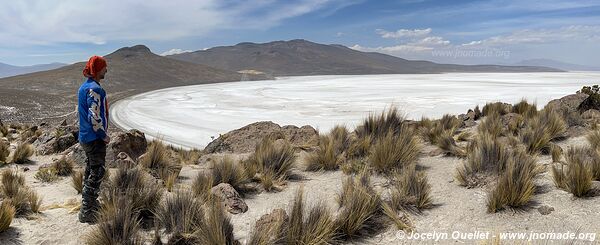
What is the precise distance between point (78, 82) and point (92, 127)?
2181 inches

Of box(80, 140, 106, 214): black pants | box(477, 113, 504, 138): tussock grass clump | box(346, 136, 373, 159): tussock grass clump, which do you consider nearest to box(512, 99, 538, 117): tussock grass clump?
box(477, 113, 504, 138): tussock grass clump

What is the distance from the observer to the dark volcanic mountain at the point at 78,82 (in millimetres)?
29458

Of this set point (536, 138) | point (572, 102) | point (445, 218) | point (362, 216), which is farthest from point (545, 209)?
point (572, 102)

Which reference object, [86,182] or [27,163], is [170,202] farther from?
[27,163]

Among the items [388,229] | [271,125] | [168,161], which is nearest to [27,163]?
[168,161]

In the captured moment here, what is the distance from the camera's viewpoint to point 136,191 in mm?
4785

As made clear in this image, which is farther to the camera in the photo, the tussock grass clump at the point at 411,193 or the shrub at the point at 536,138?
the shrub at the point at 536,138

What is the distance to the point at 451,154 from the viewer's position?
7176 mm

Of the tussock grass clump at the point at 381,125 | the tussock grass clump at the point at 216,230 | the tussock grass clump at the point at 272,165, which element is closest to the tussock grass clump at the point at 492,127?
the tussock grass clump at the point at 381,125

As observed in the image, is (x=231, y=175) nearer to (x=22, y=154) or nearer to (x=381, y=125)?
(x=381, y=125)

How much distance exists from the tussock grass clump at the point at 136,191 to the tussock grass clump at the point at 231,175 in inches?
35.7

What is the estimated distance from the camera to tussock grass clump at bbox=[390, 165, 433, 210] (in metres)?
4.87

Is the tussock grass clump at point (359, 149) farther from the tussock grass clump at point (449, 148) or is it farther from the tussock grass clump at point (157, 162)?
the tussock grass clump at point (157, 162)

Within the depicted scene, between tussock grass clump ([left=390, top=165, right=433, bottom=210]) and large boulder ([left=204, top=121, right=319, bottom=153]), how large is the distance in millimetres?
4171
